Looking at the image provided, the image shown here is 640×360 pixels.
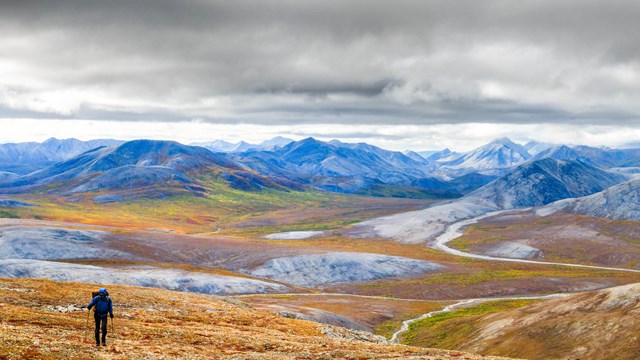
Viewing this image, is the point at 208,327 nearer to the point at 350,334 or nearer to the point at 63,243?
the point at 350,334

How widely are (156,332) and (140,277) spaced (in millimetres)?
112741

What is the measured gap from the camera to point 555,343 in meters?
79.5

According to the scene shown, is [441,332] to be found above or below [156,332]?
below

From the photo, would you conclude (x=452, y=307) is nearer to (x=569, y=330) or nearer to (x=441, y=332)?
(x=441, y=332)

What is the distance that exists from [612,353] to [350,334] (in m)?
35.4

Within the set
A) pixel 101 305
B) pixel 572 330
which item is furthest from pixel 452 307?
pixel 101 305

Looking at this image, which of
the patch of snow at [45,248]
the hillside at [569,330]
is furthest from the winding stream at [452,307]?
the patch of snow at [45,248]

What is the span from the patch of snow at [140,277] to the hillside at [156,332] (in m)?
70.4

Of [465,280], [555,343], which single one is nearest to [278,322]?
[555,343]

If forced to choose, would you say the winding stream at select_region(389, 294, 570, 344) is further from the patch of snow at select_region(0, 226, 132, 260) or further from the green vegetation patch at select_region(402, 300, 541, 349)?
the patch of snow at select_region(0, 226, 132, 260)

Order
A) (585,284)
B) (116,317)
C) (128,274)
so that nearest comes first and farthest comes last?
1. (116,317)
2. (128,274)
3. (585,284)

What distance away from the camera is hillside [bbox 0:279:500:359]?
36.8 meters

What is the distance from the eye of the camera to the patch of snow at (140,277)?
137 meters

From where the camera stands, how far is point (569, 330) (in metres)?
80.8
